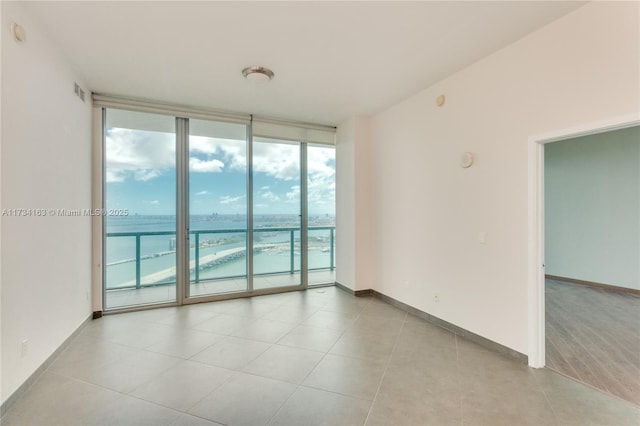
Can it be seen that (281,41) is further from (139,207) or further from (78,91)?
(139,207)

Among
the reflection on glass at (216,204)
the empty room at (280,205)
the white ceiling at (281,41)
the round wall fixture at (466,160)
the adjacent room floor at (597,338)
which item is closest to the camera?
the empty room at (280,205)

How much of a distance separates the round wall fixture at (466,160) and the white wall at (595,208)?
3.74 m

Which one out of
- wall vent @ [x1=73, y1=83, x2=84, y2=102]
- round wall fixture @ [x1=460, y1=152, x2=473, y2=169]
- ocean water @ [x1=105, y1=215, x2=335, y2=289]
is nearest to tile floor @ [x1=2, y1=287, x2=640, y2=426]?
ocean water @ [x1=105, y1=215, x2=335, y2=289]

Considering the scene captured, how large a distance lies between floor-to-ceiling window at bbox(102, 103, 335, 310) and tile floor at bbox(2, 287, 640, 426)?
1068mm

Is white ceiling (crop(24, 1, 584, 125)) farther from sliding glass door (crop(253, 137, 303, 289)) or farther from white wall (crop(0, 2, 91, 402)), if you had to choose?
sliding glass door (crop(253, 137, 303, 289))

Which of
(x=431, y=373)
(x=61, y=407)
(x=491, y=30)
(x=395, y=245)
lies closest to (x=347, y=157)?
(x=395, y=245)

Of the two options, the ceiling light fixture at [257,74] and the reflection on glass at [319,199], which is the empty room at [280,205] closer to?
the ceiling light fixture at [257,74]

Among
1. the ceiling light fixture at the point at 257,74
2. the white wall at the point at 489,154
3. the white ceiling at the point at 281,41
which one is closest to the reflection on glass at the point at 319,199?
the white wall at the point at 489,154

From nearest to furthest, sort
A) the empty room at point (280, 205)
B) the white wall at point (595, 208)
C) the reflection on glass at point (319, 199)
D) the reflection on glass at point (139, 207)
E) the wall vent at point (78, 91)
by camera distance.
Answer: the empty room at point (280, 205)
the wall vent at point (78, 91)
the reflection on glass at point (139, 207)
the white wall at point (595, 208)
the reflection on glass at point (319, 199)

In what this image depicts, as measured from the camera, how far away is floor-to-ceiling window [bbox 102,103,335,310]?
4039 mm

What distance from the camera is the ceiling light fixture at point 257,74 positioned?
3.07 metres

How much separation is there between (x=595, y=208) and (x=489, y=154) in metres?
3.81

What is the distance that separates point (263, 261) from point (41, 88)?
3.50 meters

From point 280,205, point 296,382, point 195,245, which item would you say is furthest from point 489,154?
point 195,245
